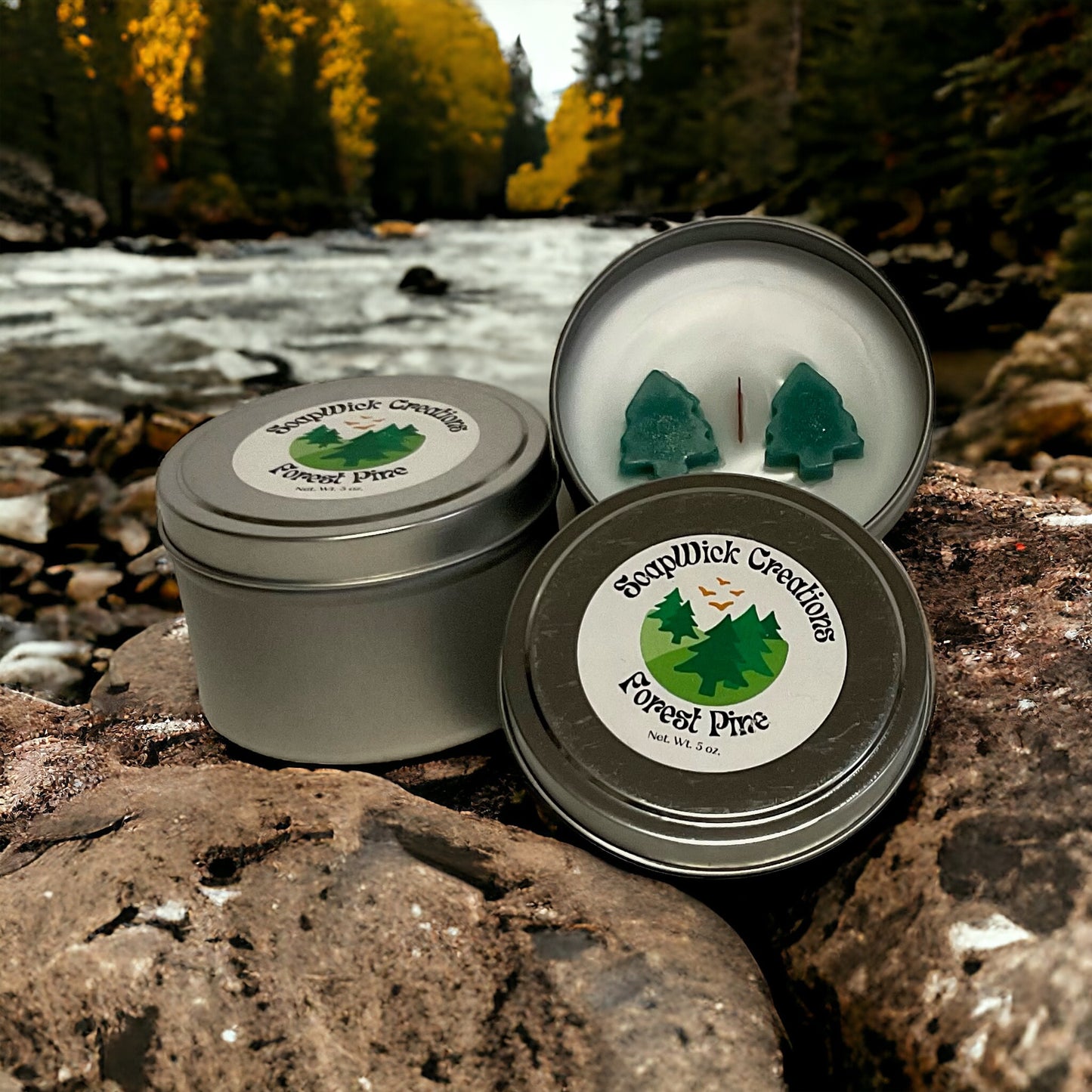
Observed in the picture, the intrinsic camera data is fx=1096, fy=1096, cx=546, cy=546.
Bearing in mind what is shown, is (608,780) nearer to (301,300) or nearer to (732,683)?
(732,683)

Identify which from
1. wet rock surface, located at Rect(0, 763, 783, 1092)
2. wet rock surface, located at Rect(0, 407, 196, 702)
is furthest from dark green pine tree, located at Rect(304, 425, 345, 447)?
wet rock surface, located at Rect(0, 407, 196, 702)

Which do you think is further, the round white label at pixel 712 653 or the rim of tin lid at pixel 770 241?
the rim of tin lid at pixel 770 241

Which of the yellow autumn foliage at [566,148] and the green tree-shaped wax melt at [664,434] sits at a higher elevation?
the yellow autumn foliage at [566,148]

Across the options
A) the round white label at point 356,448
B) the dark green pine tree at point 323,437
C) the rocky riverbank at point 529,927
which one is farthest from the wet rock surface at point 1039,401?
the dark green pine tree at point 323,437

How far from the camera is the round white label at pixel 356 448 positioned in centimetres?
117

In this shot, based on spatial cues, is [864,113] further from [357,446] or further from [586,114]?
[357,446]

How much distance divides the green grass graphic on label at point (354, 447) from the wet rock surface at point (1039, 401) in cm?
107

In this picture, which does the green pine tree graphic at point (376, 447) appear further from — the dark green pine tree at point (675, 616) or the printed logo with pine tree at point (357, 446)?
the dark green pine tree at point (675, 616)

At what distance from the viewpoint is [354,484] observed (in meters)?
1.16

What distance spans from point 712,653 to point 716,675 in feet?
0.07

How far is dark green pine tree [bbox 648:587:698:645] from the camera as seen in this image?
1045 mm

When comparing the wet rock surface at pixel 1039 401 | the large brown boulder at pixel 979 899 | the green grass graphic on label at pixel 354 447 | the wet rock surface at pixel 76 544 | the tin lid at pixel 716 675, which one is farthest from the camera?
the wet rock surface at pixel 1039 401

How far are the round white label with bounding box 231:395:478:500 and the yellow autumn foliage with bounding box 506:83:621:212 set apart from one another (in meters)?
0.68

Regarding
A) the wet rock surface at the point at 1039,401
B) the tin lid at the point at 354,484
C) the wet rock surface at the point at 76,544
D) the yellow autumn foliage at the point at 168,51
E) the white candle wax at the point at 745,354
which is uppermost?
the yellow autumn foliage at the point at 168,51
